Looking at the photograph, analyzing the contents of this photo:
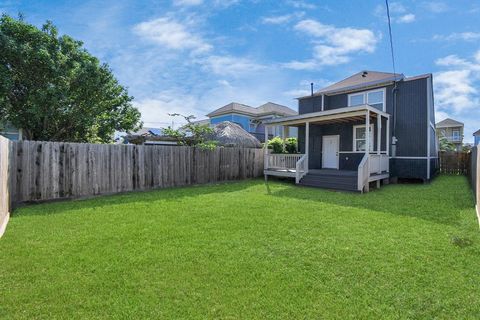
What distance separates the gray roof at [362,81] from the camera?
1336 centimetres

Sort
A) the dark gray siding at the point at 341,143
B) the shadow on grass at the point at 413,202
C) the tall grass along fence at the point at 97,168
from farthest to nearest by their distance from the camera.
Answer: the dark gray siding at the point at 341,143, the tall grass along fence at the point at 97,168, the shadow on grass at the point at 413,202

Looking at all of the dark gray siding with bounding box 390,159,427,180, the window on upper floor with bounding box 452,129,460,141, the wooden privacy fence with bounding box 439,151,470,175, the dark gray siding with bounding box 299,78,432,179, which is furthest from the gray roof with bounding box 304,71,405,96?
the window on upper floor with bounding box 452,129,460,141

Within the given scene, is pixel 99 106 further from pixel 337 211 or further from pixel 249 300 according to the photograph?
pixel 249 300

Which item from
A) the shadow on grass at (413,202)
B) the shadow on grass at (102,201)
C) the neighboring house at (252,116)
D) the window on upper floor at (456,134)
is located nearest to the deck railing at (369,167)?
the shadow on grass at (413,202)

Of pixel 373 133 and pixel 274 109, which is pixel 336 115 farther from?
pixel 274 109

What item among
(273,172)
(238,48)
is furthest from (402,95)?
(238,48)

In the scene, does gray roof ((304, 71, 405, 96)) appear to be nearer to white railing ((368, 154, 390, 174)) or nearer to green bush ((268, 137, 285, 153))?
green bush ((268, 137, 285, 153))

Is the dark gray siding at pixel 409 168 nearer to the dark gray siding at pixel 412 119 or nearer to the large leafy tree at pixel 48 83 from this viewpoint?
the dark gray siding at pixel 412 119

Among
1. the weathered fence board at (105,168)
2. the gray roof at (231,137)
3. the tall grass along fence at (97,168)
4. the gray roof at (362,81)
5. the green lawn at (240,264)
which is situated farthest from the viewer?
the gray roof at (231,137)

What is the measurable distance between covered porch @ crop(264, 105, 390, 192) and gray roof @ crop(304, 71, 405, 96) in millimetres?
1897

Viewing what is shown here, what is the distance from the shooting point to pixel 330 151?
14.9 meters

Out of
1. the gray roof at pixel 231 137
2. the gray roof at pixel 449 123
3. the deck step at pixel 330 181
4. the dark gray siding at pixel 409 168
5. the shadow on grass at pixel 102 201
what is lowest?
the shadow on grass at pixel 102 201

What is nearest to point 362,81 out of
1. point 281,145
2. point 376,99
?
point 376,99

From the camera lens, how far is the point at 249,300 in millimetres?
2768
